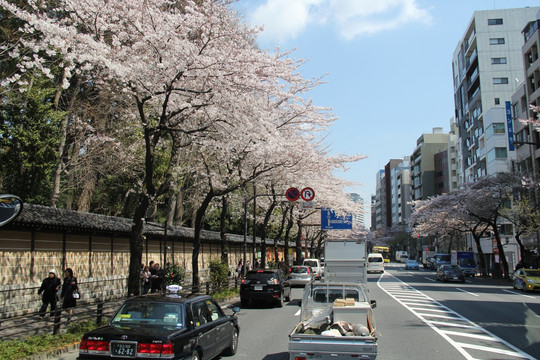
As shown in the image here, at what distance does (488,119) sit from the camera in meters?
62.3

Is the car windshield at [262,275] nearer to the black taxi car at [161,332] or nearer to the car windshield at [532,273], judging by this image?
the black taxi car at [161,332]

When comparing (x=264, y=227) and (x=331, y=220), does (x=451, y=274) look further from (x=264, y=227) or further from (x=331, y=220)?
(x=264, y=227)

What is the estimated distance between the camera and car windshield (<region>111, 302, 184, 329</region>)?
25.9ft

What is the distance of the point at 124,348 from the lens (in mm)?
7191

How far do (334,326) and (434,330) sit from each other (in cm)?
650

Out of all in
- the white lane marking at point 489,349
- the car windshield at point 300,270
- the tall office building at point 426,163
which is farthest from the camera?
the tall office building at point 426,163

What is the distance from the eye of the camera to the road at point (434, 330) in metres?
10.3

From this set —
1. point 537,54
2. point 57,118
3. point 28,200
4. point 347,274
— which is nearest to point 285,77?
point 347,274

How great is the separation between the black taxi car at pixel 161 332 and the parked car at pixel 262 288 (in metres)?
10.2

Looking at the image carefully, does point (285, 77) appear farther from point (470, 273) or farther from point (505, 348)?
point (470, 273)

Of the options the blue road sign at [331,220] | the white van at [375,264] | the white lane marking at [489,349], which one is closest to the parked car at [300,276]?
the blue road sign at [331,220]

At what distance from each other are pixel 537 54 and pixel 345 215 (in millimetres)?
23703

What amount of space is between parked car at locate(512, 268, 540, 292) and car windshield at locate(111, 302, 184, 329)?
27825mm

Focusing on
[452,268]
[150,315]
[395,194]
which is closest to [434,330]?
[150,315]
